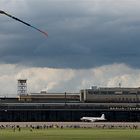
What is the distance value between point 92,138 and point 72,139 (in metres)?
4.24

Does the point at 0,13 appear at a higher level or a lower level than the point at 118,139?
higher

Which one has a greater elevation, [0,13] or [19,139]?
[0,13]

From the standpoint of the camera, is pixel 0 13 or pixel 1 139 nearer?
pixel 0 13

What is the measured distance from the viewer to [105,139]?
10006 centimetres

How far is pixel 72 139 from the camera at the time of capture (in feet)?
332

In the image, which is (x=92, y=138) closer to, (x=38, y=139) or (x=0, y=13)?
(x=38, y=139)

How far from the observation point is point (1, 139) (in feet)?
331

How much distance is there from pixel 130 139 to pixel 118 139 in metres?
2.27

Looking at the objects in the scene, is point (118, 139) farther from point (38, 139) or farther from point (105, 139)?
point (38, 139)

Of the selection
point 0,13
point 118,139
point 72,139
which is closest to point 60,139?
point 72,139

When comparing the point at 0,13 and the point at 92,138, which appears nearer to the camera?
the point at 0,13

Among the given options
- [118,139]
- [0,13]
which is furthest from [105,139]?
[0,13]

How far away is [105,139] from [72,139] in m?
5.20

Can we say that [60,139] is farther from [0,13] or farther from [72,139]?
[0,13]
